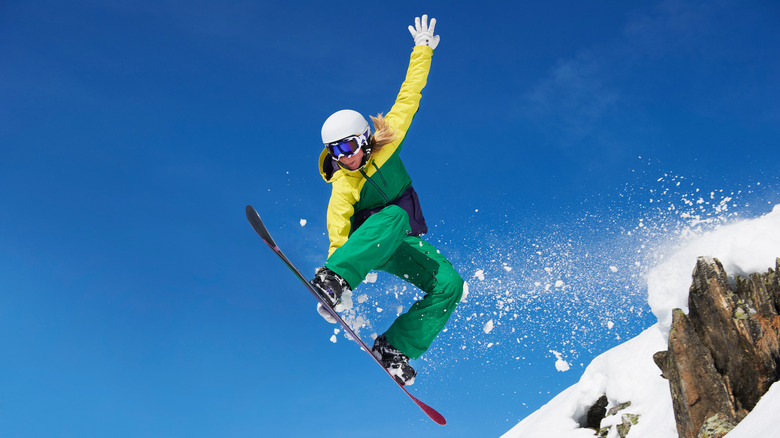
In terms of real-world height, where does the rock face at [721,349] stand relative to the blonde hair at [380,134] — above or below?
below

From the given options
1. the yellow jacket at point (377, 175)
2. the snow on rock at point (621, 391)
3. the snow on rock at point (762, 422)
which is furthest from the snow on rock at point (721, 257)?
the yellow jacket at point (377, 175)

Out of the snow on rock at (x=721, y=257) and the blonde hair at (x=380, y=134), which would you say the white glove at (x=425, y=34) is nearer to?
the blonde hair at (x=380, y=134)

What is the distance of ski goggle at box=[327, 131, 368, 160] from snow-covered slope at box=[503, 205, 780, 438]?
4244 mm

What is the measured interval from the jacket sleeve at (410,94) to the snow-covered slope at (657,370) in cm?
424

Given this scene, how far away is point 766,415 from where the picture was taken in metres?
4.91

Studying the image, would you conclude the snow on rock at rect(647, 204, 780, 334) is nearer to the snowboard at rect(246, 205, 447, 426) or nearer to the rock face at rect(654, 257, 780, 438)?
the rock face at rect(654, 257, 780, 438)

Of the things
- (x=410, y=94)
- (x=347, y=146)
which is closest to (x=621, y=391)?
(x=410, y=94)

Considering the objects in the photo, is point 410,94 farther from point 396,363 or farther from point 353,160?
point 396,363

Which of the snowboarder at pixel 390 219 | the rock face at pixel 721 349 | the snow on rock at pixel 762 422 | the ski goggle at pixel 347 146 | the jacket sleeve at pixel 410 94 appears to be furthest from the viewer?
the rock face at pixel 721 349

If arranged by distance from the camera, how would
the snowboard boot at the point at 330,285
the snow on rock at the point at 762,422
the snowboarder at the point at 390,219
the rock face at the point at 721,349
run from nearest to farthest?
1. the snow on rock at the point at 762,422
2. the snowboard boot at the point at 330,285
3. the snowboarder at the point at 390,219
4. the rock face at the point at 721,349

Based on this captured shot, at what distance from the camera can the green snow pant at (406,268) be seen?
450cm

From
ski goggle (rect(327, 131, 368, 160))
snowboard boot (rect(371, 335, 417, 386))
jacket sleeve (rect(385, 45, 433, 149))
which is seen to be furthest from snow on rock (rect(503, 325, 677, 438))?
ski goggle (rect(327, 131, 368, 160))

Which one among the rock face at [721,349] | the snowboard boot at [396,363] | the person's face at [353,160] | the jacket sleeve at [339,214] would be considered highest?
the person's face at [353,160]

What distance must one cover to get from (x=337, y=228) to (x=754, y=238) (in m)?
6.82
